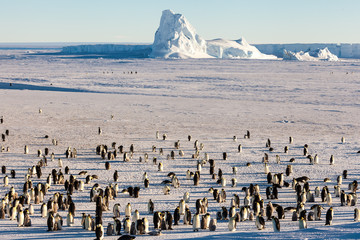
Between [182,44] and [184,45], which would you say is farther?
[184,45]

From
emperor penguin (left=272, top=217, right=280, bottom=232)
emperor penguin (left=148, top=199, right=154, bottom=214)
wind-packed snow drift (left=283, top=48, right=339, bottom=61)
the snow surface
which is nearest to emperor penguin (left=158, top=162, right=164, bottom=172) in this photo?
the snow surface

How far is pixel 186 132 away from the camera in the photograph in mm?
21062

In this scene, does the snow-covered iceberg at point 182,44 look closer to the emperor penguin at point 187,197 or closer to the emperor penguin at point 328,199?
the emperor penguin at point 187,197

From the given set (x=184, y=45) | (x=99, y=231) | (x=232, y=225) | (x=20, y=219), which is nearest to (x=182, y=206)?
(x=232, y=225)

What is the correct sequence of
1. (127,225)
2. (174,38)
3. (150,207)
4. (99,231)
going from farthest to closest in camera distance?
(174,38)
(150,207)
(127,225)
(99,231)

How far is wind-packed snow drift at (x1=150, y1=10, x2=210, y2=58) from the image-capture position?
83.0m

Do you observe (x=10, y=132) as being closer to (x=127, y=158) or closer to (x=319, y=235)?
(x=127, y=158)

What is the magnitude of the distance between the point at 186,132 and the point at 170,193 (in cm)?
910

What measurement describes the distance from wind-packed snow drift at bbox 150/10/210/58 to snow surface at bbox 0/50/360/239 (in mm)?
41593

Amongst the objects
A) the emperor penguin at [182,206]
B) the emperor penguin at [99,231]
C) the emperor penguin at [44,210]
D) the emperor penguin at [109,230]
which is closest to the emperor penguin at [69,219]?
the emperor penguin at [44,210]

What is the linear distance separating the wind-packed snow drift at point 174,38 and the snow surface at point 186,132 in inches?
1638

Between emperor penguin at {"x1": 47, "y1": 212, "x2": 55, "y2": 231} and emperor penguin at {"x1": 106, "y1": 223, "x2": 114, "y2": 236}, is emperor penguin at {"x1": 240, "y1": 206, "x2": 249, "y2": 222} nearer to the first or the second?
emperor penguin at {"x1": 106, "y1": 223, "x2": 114, "y2": 236}

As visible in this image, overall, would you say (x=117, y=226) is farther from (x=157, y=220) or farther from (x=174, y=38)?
(x=174, y=38)

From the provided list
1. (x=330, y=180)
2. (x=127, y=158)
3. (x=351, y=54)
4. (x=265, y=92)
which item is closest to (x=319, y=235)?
(x=330, y=180)
